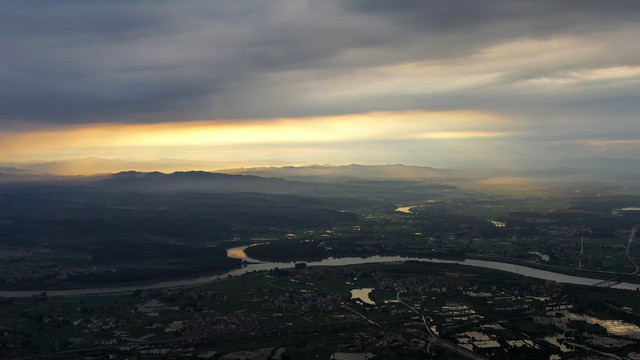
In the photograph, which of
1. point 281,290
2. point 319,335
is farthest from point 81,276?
point 319,335

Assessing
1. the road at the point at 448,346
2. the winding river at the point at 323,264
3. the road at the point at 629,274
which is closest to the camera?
the road at the point at 448,346

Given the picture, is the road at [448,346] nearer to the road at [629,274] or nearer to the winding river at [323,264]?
the winding river at [323,264]

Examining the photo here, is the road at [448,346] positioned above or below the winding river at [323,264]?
below

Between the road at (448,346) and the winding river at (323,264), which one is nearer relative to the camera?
the road at (448,346)


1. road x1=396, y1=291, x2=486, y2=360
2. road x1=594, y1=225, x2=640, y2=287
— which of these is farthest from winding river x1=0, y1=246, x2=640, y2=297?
road x1=396, y1=291, x2=486, y2=360

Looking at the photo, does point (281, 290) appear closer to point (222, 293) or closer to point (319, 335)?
point (222, 293)

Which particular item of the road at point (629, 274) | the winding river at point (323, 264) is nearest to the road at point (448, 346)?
the winding river at point (323, 264)

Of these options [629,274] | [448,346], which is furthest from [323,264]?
[629,274]

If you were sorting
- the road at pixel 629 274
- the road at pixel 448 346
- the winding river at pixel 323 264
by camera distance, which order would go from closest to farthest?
the road at pixel 448 346
the winding river at pixel 323 264
the road at pixel 629 274

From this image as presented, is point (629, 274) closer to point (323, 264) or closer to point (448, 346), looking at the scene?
point (448, 346)

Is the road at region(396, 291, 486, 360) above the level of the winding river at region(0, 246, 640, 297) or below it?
below

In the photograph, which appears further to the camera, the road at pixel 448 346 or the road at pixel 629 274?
the road at pixel 629 274

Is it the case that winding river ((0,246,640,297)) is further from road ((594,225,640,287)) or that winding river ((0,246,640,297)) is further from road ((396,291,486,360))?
road ((396,291,486,360))
